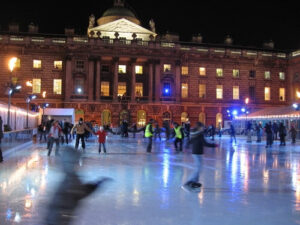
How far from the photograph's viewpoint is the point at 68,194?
8781 mm

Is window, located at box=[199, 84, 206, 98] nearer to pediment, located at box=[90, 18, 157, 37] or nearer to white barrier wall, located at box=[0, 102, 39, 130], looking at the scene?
pediment, located at box=[90, 18, 157, 37]

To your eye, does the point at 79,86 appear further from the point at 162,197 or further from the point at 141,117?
the point at 162,197

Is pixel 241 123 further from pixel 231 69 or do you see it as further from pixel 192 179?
pixel 192 179

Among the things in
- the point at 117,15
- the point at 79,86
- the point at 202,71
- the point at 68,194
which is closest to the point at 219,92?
the point at 202,71

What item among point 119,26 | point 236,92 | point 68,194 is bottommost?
point 68,194

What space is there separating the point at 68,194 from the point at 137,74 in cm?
5681

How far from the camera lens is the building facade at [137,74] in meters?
60.9

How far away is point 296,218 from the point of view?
673 cm

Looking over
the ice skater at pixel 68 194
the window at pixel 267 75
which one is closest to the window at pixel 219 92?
the window at pixel 267 75

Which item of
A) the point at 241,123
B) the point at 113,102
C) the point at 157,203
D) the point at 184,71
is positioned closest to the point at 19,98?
the point at 113,102

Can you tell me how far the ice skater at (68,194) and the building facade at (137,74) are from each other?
49381mm

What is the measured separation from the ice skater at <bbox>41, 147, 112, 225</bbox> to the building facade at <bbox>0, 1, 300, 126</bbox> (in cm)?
4938

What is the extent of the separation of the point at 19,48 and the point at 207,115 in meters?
33.9

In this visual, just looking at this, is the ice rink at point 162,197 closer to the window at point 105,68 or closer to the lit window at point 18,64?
the lit window at point 18,64
